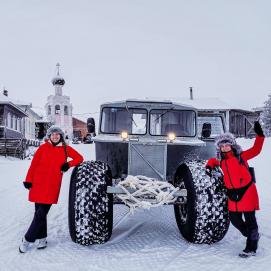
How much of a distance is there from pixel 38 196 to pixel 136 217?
2.57m

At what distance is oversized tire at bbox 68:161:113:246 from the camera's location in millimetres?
4668

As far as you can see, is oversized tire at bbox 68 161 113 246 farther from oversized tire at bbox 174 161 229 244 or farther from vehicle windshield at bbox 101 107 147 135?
vehicle windshield at bbox 101 107 147 135

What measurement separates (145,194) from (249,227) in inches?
52.6

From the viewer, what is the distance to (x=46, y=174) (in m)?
4.95

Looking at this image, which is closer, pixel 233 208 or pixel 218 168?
pixel 233 208

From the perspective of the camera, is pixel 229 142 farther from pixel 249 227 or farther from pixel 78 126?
pixel 78 126

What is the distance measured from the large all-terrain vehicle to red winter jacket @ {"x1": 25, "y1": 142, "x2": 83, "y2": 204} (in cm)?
25

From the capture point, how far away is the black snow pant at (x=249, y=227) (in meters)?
4.53

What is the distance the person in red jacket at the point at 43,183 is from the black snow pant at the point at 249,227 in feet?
7.08

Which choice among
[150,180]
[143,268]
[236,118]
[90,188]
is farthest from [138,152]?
[236,118]

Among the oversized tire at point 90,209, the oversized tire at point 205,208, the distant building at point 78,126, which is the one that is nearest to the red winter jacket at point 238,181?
the oversized tire at point 205,208

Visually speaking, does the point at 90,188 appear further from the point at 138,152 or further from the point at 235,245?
the point at 235,245

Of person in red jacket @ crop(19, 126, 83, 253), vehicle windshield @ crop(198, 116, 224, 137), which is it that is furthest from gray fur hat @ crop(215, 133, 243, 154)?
vehicle windshield @ crop(198, 116, 224, 137)

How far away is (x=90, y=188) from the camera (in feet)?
15.6
